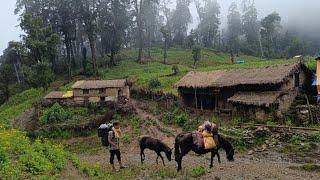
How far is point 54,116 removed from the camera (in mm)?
39969

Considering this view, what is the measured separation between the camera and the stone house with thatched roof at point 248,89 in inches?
1273

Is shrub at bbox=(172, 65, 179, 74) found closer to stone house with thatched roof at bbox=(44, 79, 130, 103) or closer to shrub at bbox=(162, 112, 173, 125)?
stone house with thatched roof at bbox=(44, 79, 130, 103)

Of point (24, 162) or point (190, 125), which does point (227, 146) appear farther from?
point (190, 125)

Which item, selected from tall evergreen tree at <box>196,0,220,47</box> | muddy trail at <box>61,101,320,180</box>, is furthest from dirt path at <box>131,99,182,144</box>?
tall evergreen tree at <box>196,0,220,47</box>

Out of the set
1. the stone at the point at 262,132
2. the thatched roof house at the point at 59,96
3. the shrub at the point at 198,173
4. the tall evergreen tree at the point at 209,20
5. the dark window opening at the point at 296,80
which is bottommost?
the stone at the point at 262,132

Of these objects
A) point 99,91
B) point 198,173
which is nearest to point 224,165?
point 198,173

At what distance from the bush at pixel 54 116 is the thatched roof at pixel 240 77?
10.7 m


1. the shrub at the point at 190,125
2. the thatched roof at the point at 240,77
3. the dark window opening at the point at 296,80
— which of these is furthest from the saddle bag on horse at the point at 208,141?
the dark window opening at the point at 296,80

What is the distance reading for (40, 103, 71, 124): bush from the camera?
130 feet

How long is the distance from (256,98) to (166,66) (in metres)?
34.5

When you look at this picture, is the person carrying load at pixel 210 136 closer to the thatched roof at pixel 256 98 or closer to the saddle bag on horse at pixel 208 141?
the saddle bag on horse at pixel 208 141

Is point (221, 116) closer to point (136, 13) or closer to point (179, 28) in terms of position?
point (136, 13)

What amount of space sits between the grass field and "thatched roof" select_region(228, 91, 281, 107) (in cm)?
1112

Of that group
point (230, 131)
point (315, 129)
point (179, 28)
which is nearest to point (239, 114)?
point (230, 131)
